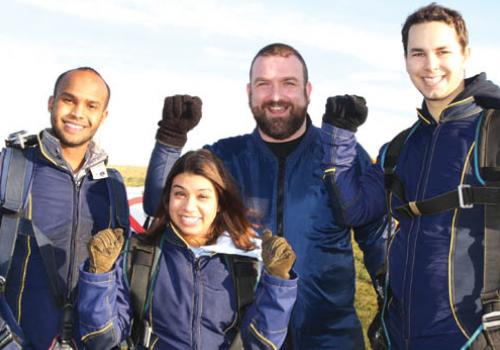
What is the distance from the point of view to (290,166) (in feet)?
18.1

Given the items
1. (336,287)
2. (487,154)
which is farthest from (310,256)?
(487,154)

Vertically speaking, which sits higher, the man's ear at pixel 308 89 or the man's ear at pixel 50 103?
the man's ear at pixel 308 89

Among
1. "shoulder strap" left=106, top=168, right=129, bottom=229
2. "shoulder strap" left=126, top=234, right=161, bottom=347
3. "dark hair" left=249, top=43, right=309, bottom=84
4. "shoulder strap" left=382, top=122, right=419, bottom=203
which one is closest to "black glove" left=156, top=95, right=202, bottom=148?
"shoulder strap" left=106, top=168, right=129, bottom=229

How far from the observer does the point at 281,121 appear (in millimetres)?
5723

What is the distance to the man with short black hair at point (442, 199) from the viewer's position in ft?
13.4

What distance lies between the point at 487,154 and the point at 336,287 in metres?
2.04

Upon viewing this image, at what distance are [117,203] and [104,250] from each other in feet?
4.89

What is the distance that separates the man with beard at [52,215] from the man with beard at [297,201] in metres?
0.54

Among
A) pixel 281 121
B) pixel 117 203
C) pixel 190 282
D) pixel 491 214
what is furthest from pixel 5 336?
pixel 491 214

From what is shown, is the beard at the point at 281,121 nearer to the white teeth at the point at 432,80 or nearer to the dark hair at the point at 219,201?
the dark hair at the point at 219,201

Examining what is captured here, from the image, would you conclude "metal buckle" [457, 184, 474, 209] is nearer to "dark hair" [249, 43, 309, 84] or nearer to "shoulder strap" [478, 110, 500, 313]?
"shoulder strap" [478, 110, 500, 313]

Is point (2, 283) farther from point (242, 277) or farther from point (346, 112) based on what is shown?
point (346, 112)

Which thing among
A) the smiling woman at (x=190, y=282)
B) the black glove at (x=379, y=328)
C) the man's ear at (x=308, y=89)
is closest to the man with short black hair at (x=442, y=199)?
the black glove at (x=379, y=328)

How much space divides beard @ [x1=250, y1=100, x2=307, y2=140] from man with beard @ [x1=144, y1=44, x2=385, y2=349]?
10 millimetres
